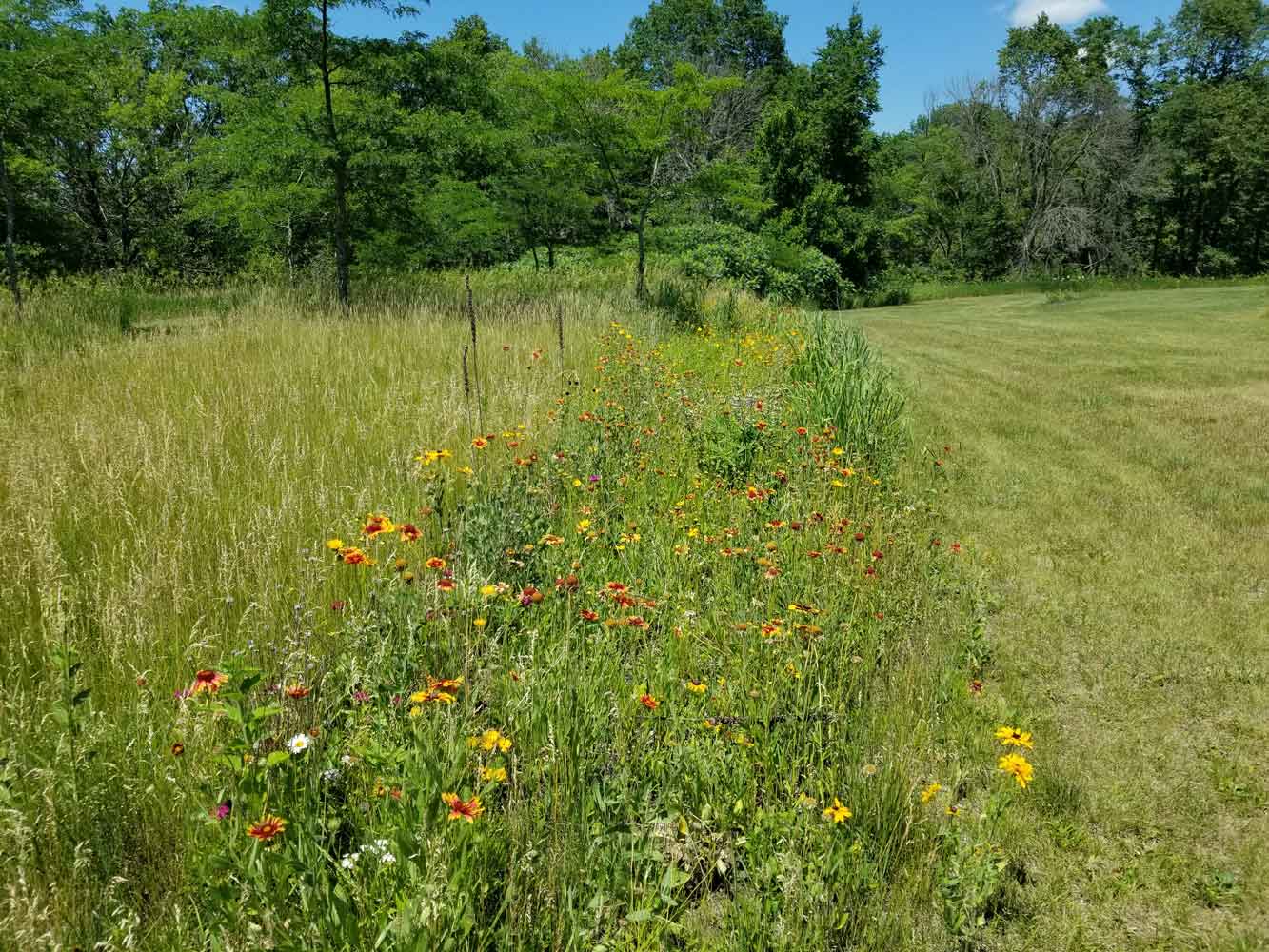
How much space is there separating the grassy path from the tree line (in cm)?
691

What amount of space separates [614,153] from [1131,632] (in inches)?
396

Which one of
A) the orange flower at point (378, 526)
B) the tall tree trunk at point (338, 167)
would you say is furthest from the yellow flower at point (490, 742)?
the tall tree trunk at point (338, 167)

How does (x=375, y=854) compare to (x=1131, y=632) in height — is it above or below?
above

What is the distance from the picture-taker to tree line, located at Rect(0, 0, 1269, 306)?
33.6 ft

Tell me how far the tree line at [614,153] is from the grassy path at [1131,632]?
6.91 metres

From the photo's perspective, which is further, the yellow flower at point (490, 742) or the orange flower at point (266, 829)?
the yellow flower at point (490, 742)

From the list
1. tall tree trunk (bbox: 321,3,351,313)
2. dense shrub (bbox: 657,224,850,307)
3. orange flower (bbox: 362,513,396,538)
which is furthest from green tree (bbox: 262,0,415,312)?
orange flower (bbox: 362,513,396,538)

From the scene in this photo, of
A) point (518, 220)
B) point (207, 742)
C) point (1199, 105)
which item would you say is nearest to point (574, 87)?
point (518, 220)

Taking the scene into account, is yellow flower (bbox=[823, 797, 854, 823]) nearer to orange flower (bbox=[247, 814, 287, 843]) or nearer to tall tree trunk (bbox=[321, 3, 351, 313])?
orange flower (bbox=[247, 814, 287, 843])

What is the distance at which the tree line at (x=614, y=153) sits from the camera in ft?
33.6

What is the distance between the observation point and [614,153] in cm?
1120

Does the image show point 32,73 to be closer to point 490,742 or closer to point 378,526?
point 378,526

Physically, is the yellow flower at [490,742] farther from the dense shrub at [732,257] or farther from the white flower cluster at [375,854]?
the dense shrub at [732,257]

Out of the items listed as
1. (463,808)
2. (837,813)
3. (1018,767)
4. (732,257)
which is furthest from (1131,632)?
(732,257)
